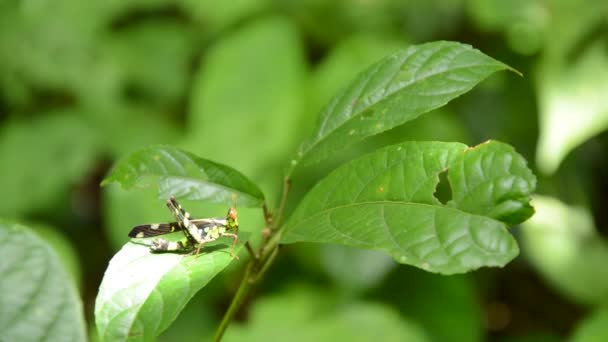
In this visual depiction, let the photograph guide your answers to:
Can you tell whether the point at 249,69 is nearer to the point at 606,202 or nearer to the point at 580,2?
the point at 580,2

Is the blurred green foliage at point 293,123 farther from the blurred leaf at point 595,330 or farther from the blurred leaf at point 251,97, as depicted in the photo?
the blurred leaf at point 595,330

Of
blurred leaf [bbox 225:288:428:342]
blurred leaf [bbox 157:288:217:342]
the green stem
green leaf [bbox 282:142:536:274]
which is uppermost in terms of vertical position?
green leaf [bbox 282:142:536:274]

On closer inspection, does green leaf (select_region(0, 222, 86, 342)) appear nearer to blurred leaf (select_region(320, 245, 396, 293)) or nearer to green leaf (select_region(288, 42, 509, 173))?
green leaf (select_region(288, 42, 509, 173))

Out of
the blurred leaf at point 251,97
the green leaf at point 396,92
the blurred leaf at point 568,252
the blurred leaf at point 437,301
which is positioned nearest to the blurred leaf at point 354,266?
the blurred leaf at point 437,301

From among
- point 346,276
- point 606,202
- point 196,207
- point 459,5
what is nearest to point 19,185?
point 196,207

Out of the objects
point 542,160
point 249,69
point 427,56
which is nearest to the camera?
point 427,56

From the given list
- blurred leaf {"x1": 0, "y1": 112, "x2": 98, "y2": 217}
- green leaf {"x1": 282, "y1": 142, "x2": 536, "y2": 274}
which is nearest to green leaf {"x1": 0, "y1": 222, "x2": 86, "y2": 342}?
green leaf {"x1": 282, "y1": 142, "x2": 536, "y2": 274}
